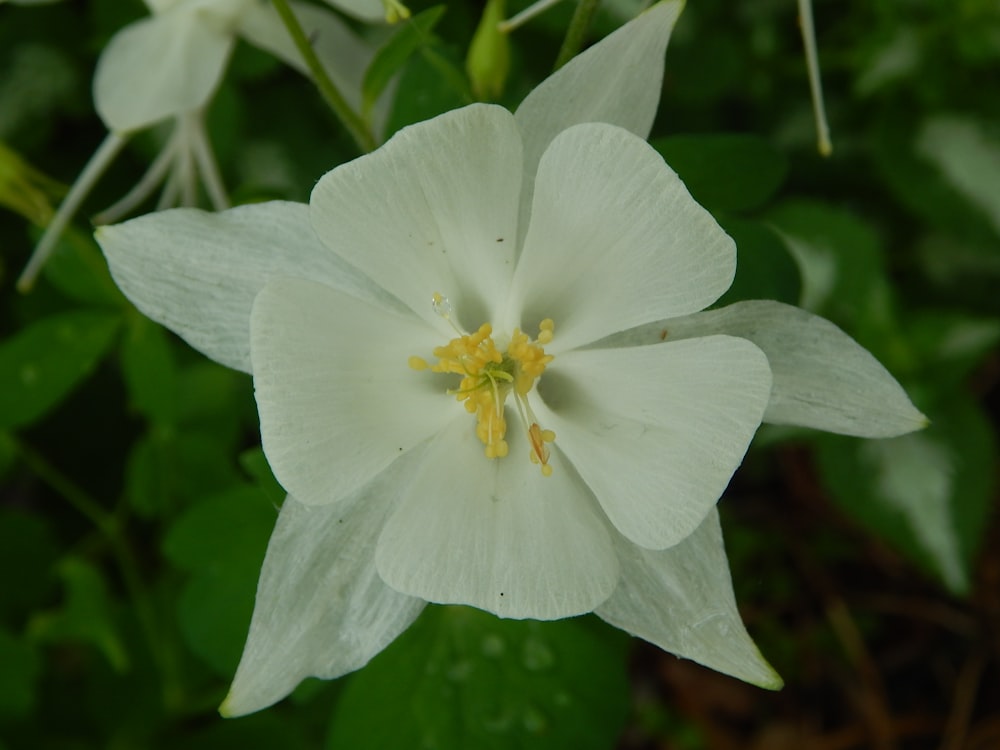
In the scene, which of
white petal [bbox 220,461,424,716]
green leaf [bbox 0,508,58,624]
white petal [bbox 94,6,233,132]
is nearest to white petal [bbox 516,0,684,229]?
white petal [bbox 220,461,424,716]

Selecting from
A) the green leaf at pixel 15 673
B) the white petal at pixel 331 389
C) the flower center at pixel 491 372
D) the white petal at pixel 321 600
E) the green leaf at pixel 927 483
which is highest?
the white petal at pixel 331 389

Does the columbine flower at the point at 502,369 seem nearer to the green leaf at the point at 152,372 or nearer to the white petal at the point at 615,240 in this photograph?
the white petal at the point at 615,240

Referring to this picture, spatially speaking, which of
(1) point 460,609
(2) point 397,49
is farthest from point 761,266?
(1) point 460,609

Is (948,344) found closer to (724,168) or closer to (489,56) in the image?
(724,168)

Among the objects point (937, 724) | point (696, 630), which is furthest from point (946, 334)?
point (696, 630)

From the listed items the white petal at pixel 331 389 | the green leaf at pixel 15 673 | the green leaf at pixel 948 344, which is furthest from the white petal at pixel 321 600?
the green leaf at pixel 948 344

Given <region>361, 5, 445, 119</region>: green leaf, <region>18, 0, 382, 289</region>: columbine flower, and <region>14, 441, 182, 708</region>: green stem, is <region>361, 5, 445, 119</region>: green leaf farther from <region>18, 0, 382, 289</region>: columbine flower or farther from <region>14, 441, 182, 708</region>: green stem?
<region>14, 441, 182, 708</region>: green stem
